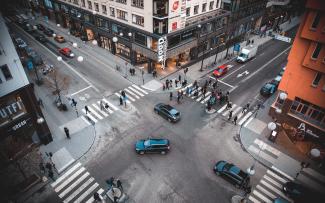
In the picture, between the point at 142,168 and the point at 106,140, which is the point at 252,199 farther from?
the point at 106,140

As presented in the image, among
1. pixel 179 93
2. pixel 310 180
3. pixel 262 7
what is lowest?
pixel 310 180

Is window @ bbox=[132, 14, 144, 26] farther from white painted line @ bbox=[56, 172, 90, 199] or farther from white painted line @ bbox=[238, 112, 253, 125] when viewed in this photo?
white painted line @ bbox=[56, 172, 90, 199]

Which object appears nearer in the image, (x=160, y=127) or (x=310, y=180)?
(x=310, y=180)

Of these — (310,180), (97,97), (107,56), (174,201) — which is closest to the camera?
(174,201)

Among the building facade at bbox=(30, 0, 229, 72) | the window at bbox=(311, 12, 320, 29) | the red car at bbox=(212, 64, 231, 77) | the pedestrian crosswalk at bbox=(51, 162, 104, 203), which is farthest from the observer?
the red car at bbox=(212, 64, 231, 77)


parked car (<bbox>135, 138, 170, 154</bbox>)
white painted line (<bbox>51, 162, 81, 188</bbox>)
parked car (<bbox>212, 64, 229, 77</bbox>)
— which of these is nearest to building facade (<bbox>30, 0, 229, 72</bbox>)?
parked car (<bbox>212, 64, 229, 77</bbox>)

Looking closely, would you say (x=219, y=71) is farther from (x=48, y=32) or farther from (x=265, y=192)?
(x=48, y=32)

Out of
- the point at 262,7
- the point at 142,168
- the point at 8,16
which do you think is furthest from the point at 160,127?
the point at 8,16
